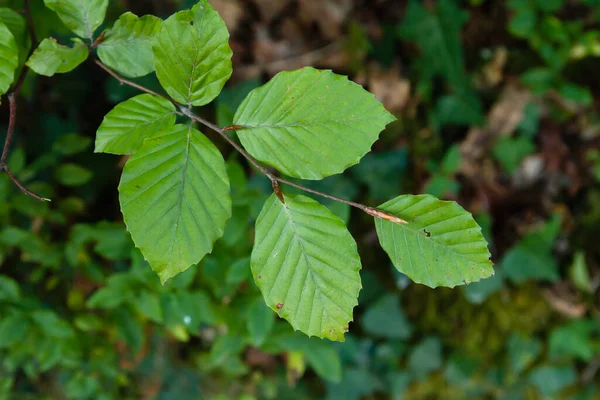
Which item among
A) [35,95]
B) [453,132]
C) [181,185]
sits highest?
[181,185]

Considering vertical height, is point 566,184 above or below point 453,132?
below

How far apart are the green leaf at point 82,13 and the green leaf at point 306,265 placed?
1.56 ft

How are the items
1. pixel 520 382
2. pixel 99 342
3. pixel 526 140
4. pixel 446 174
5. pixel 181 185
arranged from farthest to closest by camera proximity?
pixel 520 382 < pixel 526 140 < pixel 446 174 < pixel 99 342 < pixel 181 185

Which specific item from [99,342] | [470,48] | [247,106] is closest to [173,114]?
[247,106]

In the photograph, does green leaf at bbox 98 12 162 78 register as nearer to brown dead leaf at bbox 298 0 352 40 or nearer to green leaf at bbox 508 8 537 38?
brown dead leaf at bbox 298 0 352 40

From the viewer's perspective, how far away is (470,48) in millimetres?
2211

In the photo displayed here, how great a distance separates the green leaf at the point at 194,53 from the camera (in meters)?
0.77

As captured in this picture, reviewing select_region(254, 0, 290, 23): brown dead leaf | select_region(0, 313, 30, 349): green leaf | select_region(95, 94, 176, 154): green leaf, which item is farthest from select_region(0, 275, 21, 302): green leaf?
select_region(254, 0, 290, 23): brown dead leaf

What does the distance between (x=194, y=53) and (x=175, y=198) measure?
25cm

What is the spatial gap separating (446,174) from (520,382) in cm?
113

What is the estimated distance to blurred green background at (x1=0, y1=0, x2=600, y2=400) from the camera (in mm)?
1842

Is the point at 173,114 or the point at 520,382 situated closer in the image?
the point at 173,114

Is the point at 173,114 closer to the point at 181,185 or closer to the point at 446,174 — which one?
the point at 181,185

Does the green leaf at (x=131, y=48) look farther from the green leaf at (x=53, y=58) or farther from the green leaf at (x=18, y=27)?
the green leaf at (x=18, y=27)
